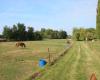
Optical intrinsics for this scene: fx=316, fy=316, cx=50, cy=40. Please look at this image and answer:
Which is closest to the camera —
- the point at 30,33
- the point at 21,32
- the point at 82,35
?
the point at 82,35

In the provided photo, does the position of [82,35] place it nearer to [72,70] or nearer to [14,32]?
[14,32]

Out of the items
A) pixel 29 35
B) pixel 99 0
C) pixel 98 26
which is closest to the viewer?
pixel 99 0

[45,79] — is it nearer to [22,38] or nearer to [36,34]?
[22,38]

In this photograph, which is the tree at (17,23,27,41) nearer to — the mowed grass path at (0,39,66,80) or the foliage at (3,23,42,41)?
the foliage at (3,23,42,41)

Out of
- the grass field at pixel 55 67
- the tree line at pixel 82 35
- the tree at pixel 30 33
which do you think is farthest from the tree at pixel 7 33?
the grass field at pixel 55 67

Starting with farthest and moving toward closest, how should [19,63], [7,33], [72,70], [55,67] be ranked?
[7,33] → [19,63] → [55,67] → [72,70]

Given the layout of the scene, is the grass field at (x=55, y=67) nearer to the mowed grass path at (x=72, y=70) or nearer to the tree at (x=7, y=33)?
the mowed grass path at (x=72, y=70)

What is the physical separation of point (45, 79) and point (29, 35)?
163326 millimetres

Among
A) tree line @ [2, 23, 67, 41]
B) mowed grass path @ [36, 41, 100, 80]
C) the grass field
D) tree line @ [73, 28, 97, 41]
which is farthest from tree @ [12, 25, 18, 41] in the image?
mowed grass path @ [36, 41, 100, 80]

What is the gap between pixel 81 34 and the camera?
505 ft

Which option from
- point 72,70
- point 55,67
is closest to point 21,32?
point 55,67

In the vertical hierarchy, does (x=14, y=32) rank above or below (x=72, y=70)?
above

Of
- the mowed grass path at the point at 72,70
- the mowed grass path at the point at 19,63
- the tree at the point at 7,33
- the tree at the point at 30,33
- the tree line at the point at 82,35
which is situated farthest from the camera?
the tree at the point at 30,33

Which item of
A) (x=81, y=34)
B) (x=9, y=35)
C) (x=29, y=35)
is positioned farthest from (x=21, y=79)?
(x=29, y=35)
